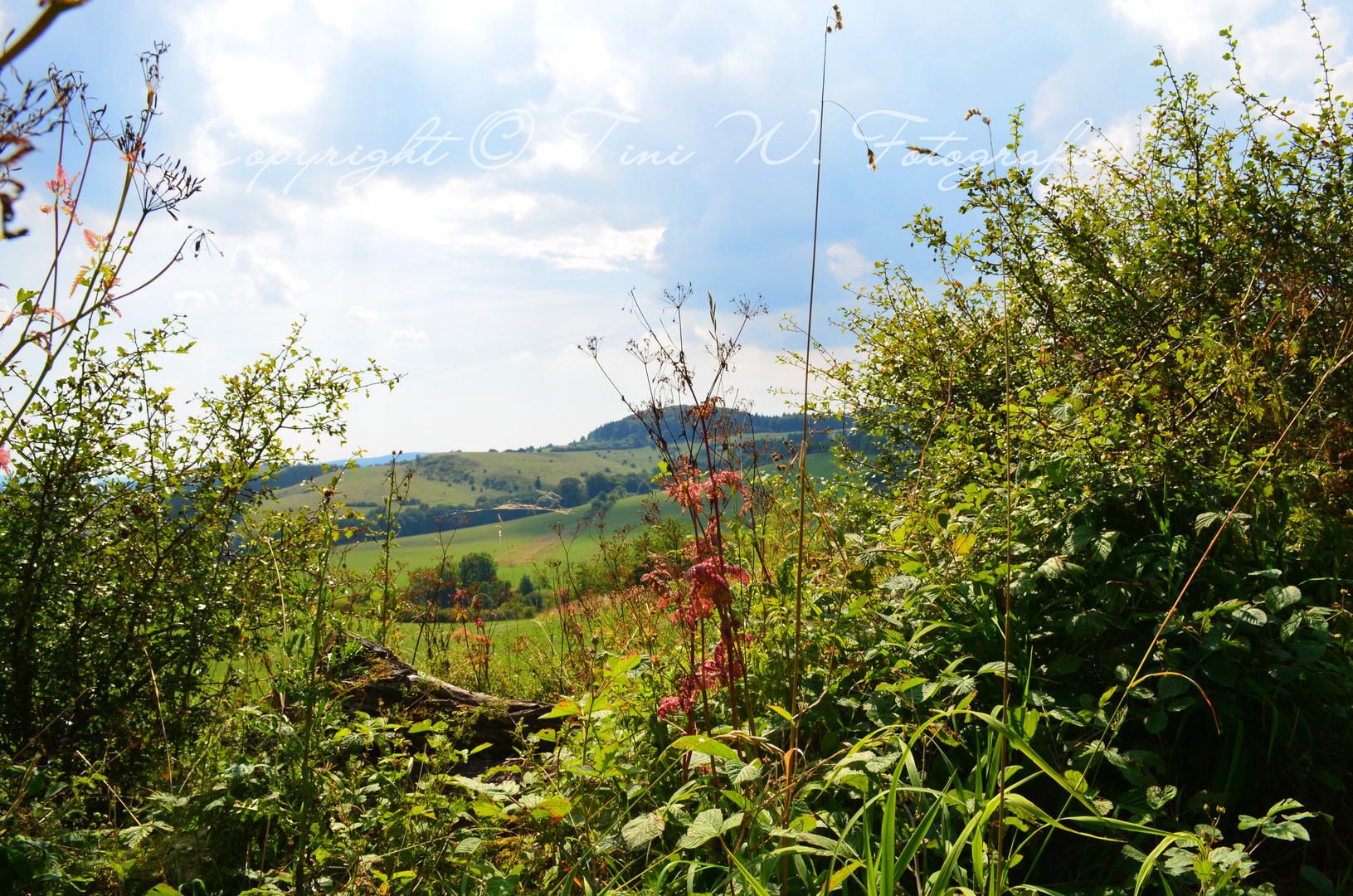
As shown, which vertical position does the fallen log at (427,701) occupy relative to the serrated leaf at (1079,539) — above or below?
below

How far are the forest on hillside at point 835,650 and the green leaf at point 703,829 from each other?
11mm

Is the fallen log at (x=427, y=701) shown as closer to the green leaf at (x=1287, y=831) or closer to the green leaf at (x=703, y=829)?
the green leaf at (x=703, y=829)

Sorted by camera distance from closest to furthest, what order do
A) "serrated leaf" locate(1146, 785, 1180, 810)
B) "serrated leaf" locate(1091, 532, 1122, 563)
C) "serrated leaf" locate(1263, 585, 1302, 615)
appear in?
"serrated leaf" locate(1146, 785, 1180, 810), "serrated leaf" locate(1263, 585, 1302, 615), "serrated leaf" locate(1091, 532, 1122, 563)

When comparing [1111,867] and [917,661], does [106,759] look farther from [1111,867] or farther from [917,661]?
[1111,867]

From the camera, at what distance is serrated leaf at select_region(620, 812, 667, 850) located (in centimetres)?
173

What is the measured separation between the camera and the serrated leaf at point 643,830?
1.73m

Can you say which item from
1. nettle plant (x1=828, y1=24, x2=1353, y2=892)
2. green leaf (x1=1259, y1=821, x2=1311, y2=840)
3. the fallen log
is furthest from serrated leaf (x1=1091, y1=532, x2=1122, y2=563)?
the fallen log

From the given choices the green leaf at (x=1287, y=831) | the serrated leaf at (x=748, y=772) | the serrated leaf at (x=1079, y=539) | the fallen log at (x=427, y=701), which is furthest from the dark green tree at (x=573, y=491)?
the green leaf at (x=1287, y=831)

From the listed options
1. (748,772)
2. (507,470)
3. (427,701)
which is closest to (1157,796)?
(748,772)

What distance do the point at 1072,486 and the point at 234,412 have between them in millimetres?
3980

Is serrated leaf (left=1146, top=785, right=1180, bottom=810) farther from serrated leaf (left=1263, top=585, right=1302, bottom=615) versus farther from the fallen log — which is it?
the fallen log

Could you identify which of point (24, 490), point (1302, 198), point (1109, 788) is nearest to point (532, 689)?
point (24, 490)

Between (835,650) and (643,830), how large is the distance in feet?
3.19

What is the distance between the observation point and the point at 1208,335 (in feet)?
8.03
